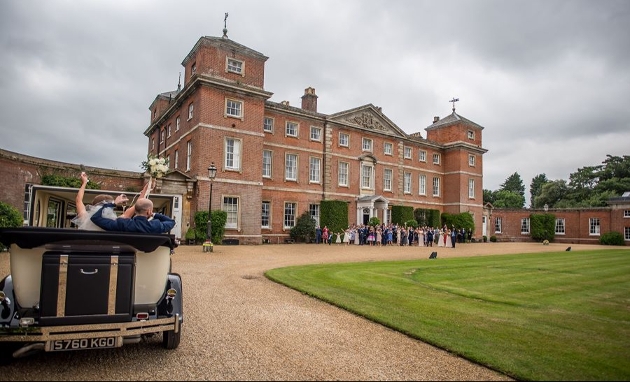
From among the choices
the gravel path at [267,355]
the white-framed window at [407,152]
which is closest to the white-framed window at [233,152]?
the gravel path at [267,355]

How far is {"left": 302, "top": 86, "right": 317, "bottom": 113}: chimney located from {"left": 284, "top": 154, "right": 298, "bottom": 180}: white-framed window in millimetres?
5231

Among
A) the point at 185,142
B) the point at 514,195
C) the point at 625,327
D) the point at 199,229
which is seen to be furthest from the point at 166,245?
the point at 514,195

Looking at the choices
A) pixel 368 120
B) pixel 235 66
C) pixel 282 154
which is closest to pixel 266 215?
pixel 282 154

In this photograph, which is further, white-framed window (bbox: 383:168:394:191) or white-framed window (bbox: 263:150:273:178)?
white-framed window (bbox: 383:168:394:191)

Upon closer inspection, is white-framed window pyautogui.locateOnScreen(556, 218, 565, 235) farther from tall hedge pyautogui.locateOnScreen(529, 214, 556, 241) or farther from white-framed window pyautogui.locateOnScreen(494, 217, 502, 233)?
white-framed window pyautogui.locateOnScreen(494, 217, 502, 233)

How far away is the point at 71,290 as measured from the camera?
145 inches

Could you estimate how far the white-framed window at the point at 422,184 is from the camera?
3661 centimetres

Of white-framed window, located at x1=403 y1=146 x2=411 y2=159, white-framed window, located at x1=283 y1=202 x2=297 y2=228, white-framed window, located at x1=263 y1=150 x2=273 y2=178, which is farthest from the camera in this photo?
white-framed window, located at x1=403 y1=146 x2=411 y2=159

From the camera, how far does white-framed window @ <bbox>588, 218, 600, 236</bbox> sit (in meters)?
40.2

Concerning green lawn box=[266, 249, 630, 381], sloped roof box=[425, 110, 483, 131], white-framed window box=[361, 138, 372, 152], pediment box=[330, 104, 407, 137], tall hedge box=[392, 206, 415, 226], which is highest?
sloped roof box=[425, 110, 483, 131]

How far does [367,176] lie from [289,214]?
8.55m

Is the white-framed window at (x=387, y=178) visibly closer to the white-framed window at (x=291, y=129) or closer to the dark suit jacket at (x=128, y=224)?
the white-framed window at (x=291, y=129)

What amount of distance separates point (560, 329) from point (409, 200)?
98.7 ft

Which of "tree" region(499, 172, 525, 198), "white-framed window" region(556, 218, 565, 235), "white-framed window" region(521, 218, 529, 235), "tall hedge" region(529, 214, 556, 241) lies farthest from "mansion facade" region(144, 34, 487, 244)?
"tree" region(499, 172, 525, 198)
